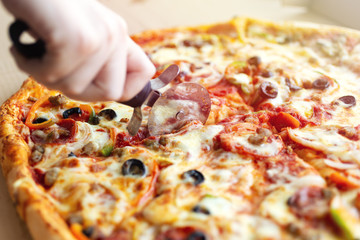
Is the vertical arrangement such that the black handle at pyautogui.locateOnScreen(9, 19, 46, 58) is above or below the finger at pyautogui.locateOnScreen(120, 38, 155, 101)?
above

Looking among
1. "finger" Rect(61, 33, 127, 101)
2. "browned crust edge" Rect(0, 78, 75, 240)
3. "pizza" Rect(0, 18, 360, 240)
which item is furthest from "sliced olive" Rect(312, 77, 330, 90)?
"browned crust edge" Rect(0, 78, 75, 240)

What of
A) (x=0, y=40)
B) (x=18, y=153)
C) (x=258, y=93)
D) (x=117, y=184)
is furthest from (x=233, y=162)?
(x=0, y=40)

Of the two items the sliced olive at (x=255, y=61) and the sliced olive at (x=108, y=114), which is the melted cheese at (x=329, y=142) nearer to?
the sliced olive at (x=255, y=61)

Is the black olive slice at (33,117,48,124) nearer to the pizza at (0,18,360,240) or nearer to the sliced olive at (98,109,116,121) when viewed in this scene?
the pizza at (0,18,360,240)

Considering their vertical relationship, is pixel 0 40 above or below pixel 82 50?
below

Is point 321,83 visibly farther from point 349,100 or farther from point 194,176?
point 194,176

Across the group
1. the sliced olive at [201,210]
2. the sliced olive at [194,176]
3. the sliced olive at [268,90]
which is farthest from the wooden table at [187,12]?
the sliced olive at [201,210]

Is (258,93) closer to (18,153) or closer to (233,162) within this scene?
(233,162)

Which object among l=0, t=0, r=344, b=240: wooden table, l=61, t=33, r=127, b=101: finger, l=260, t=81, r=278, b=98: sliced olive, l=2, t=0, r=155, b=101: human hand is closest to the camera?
l=2, t=0, r=155, b=101: human hand
